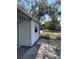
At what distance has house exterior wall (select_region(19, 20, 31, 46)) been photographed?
11.7m

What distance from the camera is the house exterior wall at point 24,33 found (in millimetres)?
11742

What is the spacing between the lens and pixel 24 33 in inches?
469
